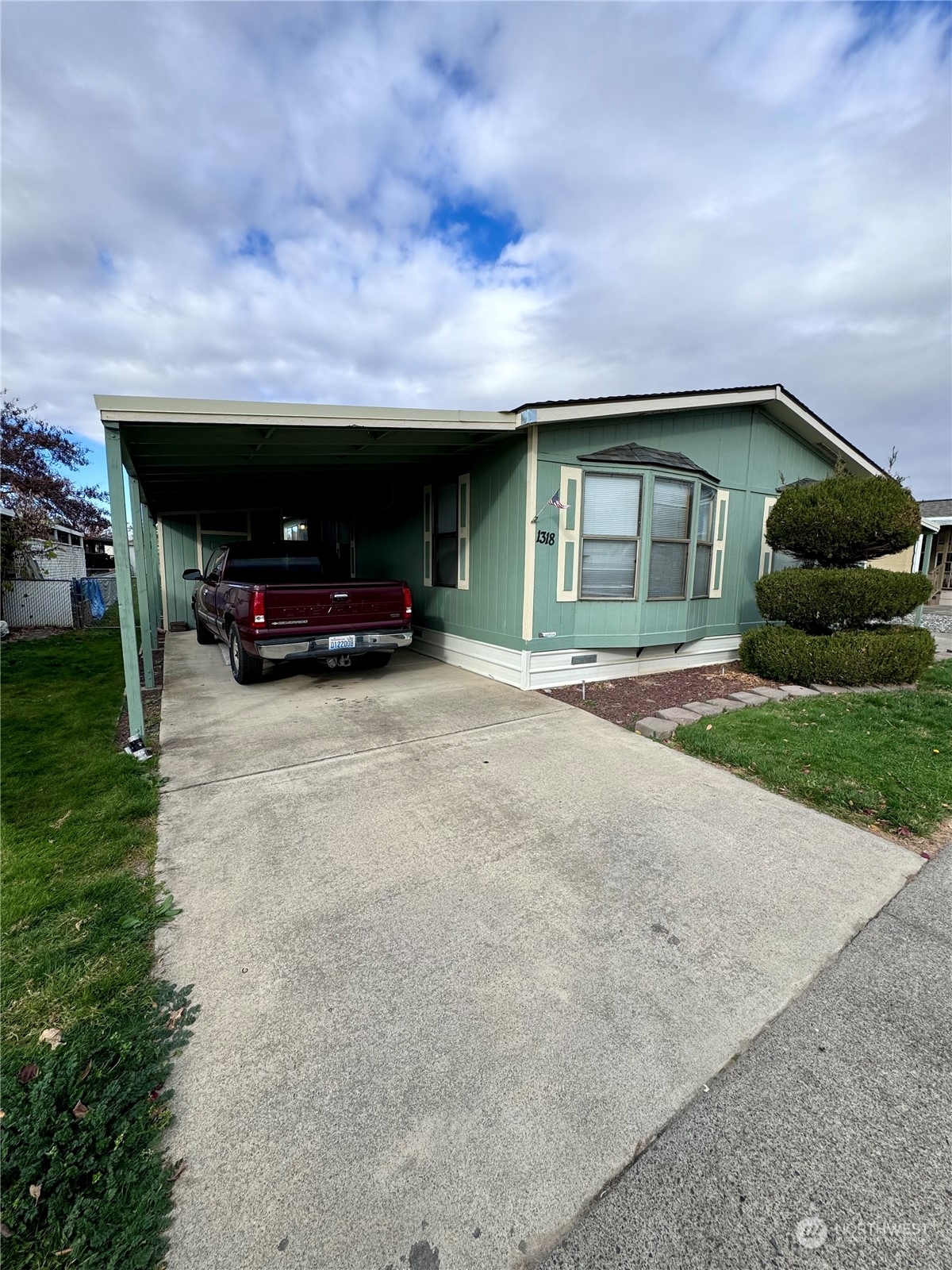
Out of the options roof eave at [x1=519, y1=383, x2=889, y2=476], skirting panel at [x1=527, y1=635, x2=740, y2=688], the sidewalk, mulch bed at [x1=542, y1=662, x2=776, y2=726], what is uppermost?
roof eave at [x1=519, y1=383, x2=889, y2=476]

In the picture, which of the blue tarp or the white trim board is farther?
the blue tarp

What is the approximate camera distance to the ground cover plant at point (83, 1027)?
1262 mm

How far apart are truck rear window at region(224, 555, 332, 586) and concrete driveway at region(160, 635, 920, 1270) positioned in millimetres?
3437

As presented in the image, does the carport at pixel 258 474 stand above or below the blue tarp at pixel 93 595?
above

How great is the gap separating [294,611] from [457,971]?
461 centimetres

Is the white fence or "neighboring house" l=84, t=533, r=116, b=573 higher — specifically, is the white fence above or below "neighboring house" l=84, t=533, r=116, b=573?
below

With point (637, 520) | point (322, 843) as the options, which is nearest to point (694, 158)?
point (637, 520)

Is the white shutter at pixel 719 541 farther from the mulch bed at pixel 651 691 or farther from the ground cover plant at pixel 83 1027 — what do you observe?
the ground cover plant at pixel 83 1027

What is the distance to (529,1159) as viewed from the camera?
4.66ft

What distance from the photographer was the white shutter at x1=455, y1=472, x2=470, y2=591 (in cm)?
728

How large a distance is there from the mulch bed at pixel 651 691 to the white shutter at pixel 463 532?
2.03m

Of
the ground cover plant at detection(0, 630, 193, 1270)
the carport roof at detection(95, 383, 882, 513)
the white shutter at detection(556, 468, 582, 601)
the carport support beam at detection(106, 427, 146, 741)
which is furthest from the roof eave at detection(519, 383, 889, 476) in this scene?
the ground cover plant at detection(0, 630, 193, 1270)

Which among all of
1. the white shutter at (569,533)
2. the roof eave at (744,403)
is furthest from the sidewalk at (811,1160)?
the roof eave at (744,403)

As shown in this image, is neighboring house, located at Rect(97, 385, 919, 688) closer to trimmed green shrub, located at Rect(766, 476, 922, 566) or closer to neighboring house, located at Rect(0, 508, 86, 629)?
trimmed green shrub, located at Rect(766, 476, 922, 566)
